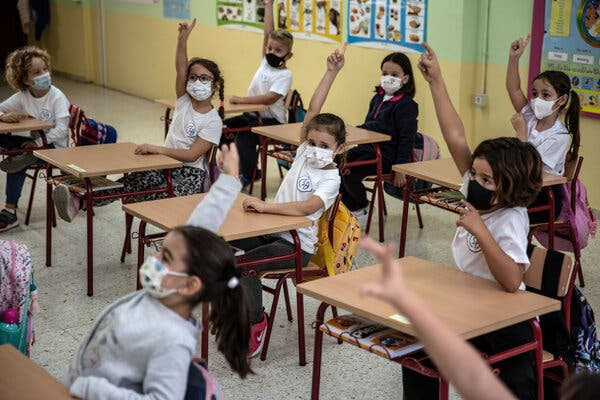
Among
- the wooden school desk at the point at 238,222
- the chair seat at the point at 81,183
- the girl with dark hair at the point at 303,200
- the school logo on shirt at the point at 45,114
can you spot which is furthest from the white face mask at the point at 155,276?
the school logo on shirt at the point at 45,114

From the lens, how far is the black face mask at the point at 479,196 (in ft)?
9.73

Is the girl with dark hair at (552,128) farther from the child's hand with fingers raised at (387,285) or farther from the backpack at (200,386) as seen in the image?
the child's hand with fingers raised at (387,285)

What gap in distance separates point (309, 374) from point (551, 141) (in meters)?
1.83

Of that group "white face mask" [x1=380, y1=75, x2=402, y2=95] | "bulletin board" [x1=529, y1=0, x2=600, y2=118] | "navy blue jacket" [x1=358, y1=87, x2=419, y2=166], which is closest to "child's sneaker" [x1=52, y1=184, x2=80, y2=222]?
"navy blue jacket" [x1=358, y1=87, x2=419, y2=166]

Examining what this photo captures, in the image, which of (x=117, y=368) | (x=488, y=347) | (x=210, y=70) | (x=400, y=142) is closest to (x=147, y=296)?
(x=117, y=368)

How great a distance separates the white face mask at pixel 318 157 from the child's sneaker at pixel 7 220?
251cm

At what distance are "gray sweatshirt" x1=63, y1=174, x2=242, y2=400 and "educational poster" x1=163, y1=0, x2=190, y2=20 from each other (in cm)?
762

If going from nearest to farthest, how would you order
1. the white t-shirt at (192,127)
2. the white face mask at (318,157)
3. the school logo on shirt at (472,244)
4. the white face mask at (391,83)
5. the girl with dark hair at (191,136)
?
the school logo on shirt at (472,244) < the white face mask at (318,157) < the girl with dark hair at (191,136) < the white t-shirt at (192,127) < the white face mask at (391,83)

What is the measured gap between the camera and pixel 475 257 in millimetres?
3047

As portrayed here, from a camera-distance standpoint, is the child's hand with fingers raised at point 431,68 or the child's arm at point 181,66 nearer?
the child's hand with fingers raised at point 431,68

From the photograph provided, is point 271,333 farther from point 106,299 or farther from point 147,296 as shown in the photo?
point 147,296

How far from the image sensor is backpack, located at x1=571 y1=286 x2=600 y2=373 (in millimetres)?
2967

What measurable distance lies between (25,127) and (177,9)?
4.73 m

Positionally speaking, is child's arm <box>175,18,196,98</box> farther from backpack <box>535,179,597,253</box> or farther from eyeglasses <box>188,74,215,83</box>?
backpack <box>535,179,597,253</box>
